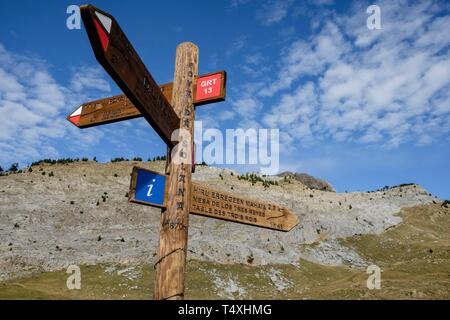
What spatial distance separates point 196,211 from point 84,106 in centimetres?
252

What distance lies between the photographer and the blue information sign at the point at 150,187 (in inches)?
138

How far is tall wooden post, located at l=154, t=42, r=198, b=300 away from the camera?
11.7 feet

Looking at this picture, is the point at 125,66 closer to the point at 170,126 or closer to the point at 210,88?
the point at 170,126

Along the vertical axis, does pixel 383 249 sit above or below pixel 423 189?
below

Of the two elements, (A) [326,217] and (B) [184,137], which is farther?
(A) [326,217]

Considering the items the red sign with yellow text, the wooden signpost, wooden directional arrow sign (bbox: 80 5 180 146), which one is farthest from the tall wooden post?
wooden directional arrow sign (bbox: 80 5 180 146)

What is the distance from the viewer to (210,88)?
4508mm

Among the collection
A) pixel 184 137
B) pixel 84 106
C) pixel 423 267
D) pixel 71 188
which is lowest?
pixel 423 267

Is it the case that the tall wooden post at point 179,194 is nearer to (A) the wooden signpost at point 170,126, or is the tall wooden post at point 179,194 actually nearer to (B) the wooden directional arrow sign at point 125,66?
(A) the wooden signpost at point 170,126

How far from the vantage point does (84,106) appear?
17.0ft

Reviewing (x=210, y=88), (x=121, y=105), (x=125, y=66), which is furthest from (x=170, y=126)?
(x=121, y=105)

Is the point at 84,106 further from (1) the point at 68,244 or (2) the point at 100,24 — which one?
(1) the point at 68,244

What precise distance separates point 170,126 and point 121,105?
4.80ft

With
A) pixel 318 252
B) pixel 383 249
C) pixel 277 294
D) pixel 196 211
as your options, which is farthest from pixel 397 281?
pixel 196 211
